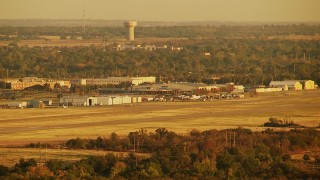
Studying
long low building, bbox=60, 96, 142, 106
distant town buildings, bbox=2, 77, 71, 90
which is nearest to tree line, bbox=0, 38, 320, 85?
distant town buildings, bbox=2, 77, 71, 90

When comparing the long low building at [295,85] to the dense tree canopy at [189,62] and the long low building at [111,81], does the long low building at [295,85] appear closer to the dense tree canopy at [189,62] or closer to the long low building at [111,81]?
the dense tree canopy at [189,62]

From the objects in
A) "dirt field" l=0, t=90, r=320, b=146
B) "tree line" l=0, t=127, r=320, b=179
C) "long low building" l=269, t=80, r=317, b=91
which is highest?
"long low building" l=269, t=80, r=317, b=91

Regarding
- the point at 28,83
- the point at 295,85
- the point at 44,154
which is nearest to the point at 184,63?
the point at 295,85

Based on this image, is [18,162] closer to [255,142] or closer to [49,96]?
[255,142]

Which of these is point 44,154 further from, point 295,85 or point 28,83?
point 295,85

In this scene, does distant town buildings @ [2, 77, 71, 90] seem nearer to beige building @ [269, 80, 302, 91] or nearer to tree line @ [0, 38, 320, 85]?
tree line @ [0, 38, 320, 85]

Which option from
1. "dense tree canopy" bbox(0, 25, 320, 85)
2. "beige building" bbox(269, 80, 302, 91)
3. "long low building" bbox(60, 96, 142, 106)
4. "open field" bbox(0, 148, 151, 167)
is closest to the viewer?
"open field" bbox(0, 148, 151, 167)

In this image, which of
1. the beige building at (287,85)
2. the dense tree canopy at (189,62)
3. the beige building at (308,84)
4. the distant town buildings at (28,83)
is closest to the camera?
the beige building at (287,85)

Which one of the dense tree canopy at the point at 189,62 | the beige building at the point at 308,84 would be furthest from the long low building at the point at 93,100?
the dense tree canopy at the point at 189,62
